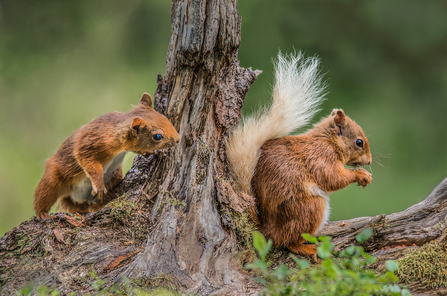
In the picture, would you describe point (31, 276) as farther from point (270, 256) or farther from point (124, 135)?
point (270, 256)

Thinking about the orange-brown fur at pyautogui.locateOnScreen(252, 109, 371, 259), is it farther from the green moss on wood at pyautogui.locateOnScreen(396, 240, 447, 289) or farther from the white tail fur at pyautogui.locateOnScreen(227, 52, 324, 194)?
the green moss on wood at pyautogui.locateOnScreen(396, 240, 447, 289)

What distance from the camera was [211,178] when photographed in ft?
5.64

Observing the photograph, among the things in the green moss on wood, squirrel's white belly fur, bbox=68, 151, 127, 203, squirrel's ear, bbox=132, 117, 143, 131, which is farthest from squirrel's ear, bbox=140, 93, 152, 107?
the green moss on wood

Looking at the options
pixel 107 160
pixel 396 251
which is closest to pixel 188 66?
pixel 107 160

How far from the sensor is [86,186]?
2037mm

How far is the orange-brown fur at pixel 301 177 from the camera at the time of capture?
1.79m

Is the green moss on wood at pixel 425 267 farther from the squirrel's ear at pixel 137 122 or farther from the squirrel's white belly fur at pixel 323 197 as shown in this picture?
the squirrel's ear at pixel 137 122

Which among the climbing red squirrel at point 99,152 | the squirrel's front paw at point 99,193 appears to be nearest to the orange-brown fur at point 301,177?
the climbing red squirrel at point 99,152

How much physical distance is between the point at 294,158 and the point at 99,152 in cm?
98

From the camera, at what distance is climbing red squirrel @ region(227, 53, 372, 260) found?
179 centimetres

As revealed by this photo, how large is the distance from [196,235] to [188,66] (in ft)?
2.45

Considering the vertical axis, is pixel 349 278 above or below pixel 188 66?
below

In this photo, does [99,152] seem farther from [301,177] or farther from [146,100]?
[301,177]

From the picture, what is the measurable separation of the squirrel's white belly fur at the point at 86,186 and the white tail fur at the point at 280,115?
65cm
